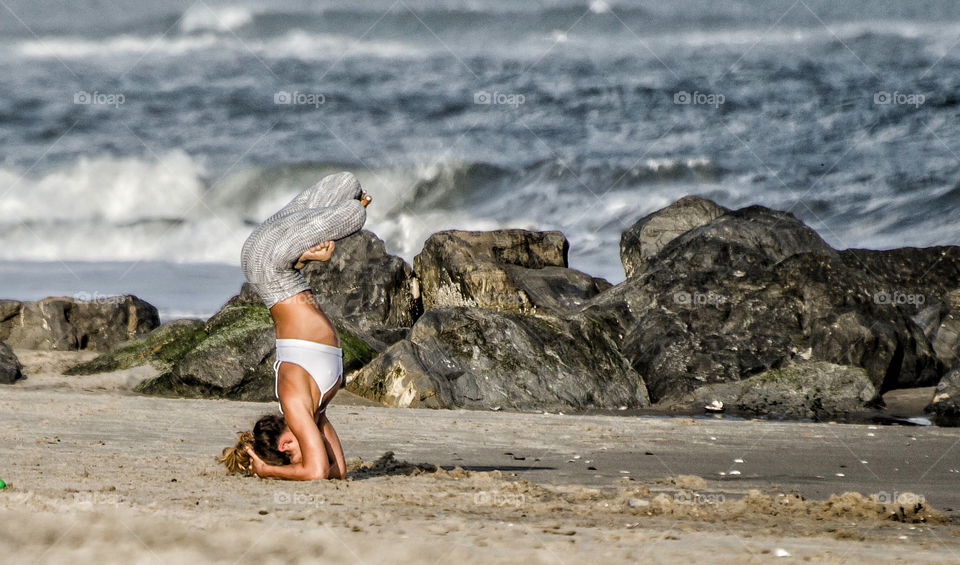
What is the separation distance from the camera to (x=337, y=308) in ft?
62.2

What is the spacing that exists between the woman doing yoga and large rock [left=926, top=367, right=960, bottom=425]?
9345 millimetres

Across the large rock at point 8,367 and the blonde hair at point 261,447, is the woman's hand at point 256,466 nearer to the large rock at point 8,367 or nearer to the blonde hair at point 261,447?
the blonde hair at point 261,447

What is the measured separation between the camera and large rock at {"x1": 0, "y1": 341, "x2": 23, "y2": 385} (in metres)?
13.2

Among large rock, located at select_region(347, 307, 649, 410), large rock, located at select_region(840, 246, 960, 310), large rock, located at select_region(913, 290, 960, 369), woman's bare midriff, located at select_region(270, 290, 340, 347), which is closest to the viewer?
woman's bare midriff, located at select_region(270, 290, 340, 347)

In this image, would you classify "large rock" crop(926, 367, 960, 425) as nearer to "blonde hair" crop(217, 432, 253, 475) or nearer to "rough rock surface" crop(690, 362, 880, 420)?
"rough rock surface" crop(690, 362, 880, 420)

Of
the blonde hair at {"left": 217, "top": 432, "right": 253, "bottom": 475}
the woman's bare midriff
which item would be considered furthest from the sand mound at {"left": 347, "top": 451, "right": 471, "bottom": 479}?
the woman's bare midriff

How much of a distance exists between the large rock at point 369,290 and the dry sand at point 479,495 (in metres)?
9.17

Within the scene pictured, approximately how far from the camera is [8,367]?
525 inches

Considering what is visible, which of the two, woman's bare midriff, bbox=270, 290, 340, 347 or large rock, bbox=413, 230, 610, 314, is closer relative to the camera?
woman's bare midriff, bbox=270, 290, 340, 347

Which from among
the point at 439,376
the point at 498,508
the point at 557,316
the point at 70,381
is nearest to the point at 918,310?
the point at 557,316

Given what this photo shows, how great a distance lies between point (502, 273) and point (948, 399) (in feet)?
26.6

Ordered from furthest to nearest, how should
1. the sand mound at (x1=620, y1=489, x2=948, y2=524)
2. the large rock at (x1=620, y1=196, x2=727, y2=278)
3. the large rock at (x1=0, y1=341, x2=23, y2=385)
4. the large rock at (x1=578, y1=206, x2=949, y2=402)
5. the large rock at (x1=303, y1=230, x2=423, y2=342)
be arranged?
the large rock at (x1=620, y1=196, x2=727, y2=278)
the large rock at (x1=303, y1=230, x2=423, y2=342)
the large rock at (x1=578, y1=206, x2=949, y2=402)
the large rock at (x1=0, y1=341, x2=23, y2=385)
the sand mound at (x1=620, y1=489, x2=948, y2=524)

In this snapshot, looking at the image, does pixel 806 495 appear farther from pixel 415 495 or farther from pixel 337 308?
pixel 337 308

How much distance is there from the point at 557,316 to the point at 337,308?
5767 millimetres
